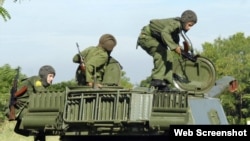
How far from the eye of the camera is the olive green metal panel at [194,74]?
440 inches

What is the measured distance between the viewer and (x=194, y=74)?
448 inches

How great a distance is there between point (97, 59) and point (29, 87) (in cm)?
110

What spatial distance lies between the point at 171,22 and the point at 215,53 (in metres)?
43.4

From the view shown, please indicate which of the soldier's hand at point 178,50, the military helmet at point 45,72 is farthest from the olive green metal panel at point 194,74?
the military helmet at point 45,72

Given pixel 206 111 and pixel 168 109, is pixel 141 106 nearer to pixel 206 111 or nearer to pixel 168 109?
pixel 168 109

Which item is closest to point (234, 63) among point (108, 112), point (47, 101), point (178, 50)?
point (178, 50)

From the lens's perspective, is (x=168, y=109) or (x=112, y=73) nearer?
(x=168, y=109)

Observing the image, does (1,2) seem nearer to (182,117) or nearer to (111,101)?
(111,101)

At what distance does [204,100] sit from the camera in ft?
32.7

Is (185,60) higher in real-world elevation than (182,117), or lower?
higher

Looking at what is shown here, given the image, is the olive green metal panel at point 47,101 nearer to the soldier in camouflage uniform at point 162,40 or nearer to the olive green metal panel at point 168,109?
the olive green metal panel at point 168,109

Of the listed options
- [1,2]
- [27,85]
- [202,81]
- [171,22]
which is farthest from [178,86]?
[1,2]

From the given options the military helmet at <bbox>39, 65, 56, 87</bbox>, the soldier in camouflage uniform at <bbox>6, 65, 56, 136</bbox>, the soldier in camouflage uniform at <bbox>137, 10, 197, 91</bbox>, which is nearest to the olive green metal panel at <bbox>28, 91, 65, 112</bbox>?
the soldier in camouflage uniform at <bbox>6, 65, 56, 136</bbox>

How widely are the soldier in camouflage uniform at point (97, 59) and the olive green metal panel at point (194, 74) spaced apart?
1.11 m
